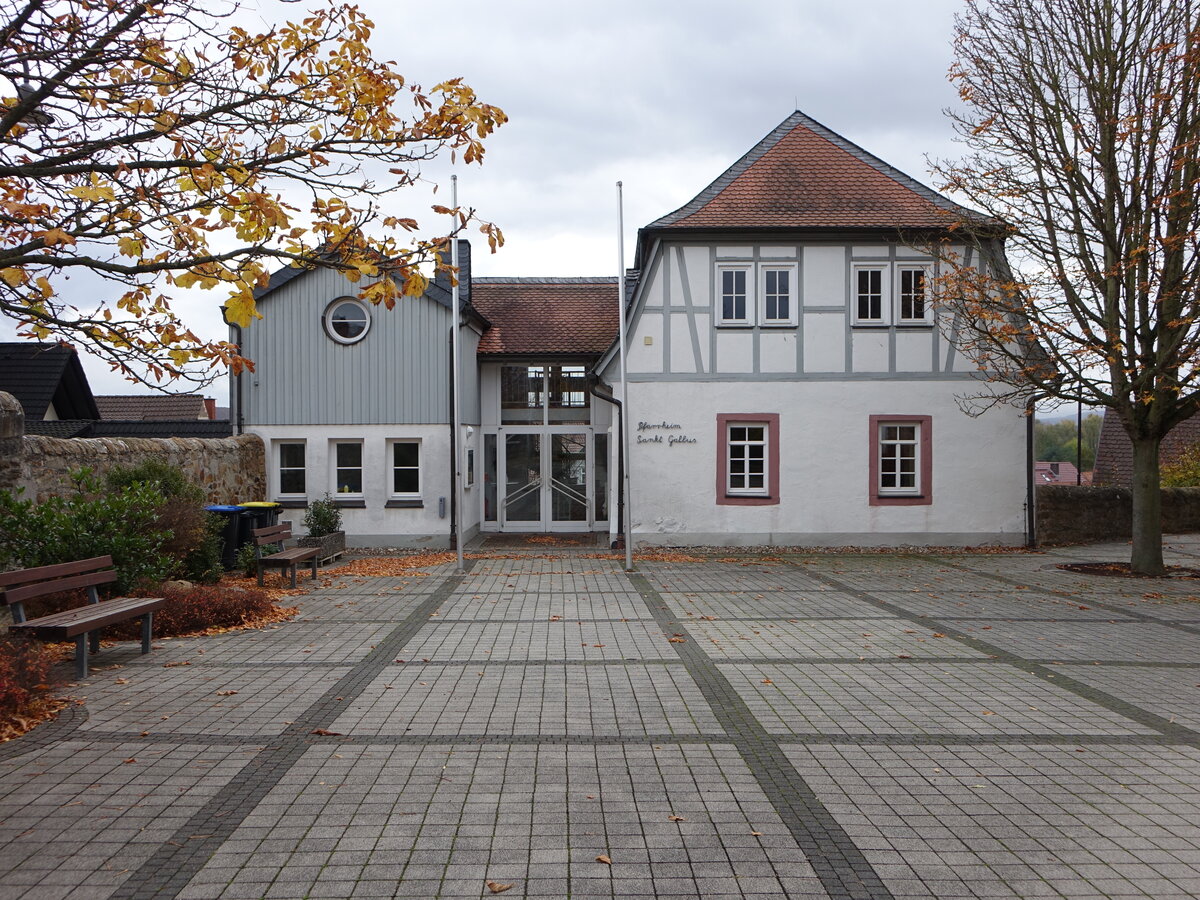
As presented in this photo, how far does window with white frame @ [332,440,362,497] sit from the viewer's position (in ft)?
64.9

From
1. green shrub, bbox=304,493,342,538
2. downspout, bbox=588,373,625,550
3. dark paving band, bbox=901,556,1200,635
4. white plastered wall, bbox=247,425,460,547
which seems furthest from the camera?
white plastered wall, bbox=247,425,460,547

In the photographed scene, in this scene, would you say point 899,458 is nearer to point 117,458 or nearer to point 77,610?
point 117,458

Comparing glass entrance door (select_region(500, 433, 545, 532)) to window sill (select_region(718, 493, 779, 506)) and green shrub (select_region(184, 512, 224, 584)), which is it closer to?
window sill (select_region(718, 493, 779, 506))

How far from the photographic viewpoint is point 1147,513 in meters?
15.3

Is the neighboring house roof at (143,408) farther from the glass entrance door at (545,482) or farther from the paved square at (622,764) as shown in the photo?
the paved square at (622,764)

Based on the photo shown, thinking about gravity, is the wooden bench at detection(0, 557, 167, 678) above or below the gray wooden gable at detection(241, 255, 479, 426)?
below

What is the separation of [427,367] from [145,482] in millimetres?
7837

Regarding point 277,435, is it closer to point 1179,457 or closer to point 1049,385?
point 1049,385

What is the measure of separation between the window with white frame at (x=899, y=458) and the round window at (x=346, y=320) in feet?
35.0

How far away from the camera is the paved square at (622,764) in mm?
4176

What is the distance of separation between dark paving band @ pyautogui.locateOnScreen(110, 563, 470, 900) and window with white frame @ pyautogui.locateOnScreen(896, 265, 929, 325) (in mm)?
14060

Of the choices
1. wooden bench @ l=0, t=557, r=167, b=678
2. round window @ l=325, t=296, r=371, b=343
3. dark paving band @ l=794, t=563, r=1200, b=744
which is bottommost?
dark paving band @ l=794, t=563, r=1200, b=744

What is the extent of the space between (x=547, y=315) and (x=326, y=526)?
313 inches

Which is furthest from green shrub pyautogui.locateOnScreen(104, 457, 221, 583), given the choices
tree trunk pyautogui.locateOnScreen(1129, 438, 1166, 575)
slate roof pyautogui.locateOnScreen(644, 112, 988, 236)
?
tree trunk pyautogui.locateOnScreen(1129, 438, 1166, 575)
